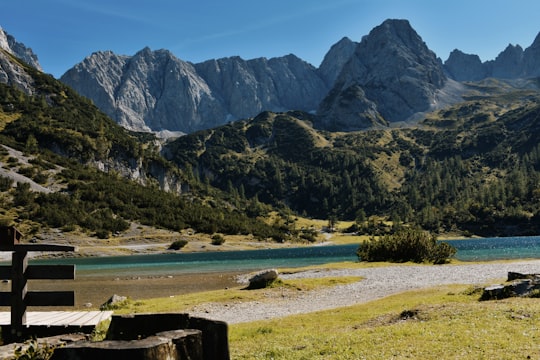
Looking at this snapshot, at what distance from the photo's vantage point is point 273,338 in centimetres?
1752

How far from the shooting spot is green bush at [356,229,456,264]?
66562mm

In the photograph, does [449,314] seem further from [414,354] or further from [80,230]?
[80,230]

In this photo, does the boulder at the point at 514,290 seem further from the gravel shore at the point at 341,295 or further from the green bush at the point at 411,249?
the green bush at the point at 411,249

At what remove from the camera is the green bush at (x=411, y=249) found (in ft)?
218

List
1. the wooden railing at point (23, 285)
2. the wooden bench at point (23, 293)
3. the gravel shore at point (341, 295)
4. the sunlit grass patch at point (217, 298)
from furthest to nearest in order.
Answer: the sunlit grass patch at point (217, 298) → the gravel shore at point (341, 295) → the wooden railing at point (23, 285) → the wooden bench at point (23, 293)

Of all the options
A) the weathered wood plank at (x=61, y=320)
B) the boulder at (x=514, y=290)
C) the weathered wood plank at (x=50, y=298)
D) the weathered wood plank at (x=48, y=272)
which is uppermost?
the weathered wood plank at (x=48, y=272)

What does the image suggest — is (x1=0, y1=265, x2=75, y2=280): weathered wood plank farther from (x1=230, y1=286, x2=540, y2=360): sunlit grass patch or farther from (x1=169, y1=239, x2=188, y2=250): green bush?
(x1=169, y1=239, x2=188, y2=250): green bush

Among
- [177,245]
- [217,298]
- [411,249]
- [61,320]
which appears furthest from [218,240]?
[61,320]

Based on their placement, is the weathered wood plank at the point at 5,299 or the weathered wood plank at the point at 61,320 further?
the weathered wood plank at the point at 5,299

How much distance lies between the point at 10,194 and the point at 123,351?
18967 centimetres


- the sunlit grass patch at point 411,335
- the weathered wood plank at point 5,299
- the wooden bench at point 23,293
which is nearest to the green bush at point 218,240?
the sunlit grass patch at point 411,335

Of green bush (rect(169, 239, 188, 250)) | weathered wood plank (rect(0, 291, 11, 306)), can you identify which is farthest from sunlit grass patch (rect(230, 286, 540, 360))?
green bush (rect(169, 239, 188, 250))

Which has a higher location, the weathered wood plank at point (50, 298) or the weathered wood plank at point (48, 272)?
the weathered wood plank at point (48, 272)

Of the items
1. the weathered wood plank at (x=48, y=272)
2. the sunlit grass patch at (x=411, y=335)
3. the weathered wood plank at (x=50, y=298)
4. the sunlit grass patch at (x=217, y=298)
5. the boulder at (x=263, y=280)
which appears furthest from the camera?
the boulder at (x=263, y=280)
